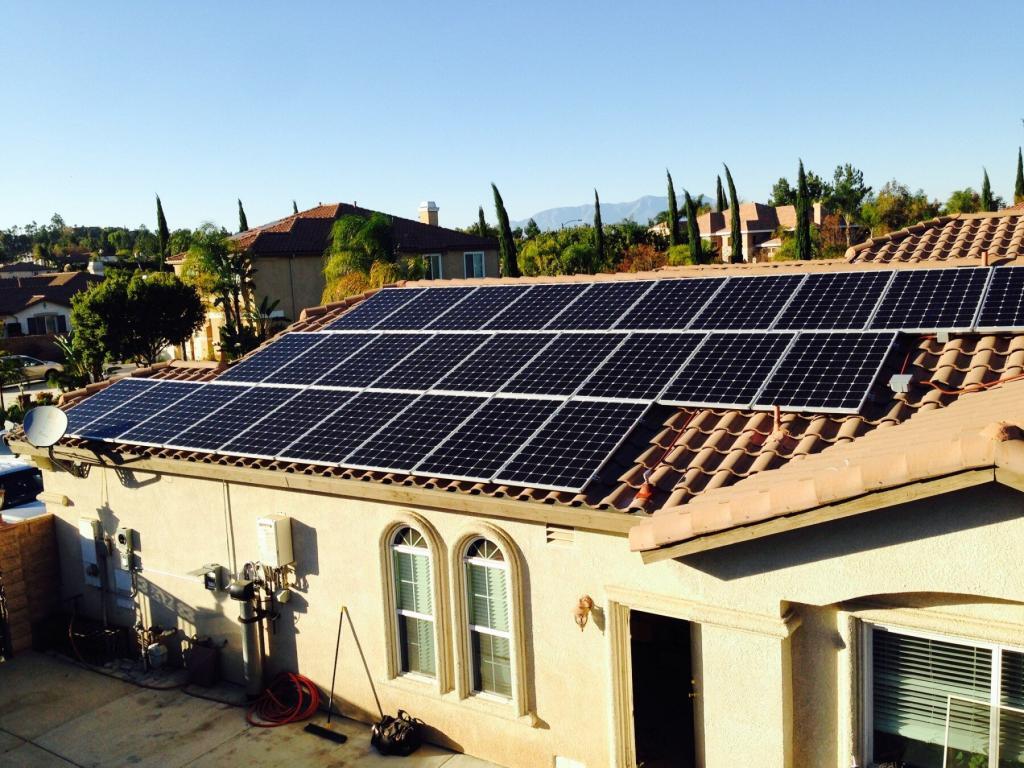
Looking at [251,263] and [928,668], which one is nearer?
[928,668]

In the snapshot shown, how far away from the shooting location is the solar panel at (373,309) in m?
18.3

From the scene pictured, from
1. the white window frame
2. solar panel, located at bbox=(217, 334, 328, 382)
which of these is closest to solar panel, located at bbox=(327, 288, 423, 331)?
solar panel, located at bbox=(217, 334, 328, 382)

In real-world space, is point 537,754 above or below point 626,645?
below

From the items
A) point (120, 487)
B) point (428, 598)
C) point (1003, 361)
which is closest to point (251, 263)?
point (120, 487)

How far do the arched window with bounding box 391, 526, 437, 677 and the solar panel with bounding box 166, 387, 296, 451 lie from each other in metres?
3.62

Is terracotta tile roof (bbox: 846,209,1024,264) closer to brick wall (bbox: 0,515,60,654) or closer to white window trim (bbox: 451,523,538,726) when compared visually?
white window trim (bbox: 451,523,538,726)

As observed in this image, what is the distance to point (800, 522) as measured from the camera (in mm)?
8219

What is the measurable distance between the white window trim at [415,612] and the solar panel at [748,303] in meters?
5.17

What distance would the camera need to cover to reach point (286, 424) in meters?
14.3

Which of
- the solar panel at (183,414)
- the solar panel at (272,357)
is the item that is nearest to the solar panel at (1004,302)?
the solar panel at (272,357)

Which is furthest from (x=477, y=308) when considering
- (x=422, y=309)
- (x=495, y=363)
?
(x=495, y=363)

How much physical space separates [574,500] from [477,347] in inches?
206

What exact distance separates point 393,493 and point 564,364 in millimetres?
3299

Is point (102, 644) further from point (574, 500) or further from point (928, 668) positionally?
point (928, 668)
